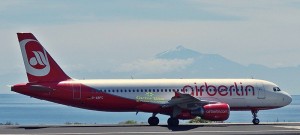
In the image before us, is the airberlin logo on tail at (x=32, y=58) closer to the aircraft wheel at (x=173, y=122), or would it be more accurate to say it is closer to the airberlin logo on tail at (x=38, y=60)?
the airberlin logo on tail at (x=38, y=60)

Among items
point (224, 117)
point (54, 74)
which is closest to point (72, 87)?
point (54, 74)

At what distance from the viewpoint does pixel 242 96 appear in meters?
58.1

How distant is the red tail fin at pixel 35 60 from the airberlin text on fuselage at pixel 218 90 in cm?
1004

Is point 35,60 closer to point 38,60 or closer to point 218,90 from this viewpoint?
point 38,60

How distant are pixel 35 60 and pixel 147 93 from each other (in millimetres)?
8412

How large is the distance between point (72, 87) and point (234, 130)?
1255cm

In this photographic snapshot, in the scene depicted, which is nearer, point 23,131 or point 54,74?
point 23,131

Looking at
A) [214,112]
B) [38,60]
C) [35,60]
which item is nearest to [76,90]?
[38,60]

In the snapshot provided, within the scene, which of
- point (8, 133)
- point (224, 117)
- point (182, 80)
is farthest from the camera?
point (182, 80)

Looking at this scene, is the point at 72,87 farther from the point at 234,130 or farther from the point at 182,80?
the point at 234,130

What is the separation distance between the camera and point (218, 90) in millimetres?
57625

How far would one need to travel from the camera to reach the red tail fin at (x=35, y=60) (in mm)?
54469

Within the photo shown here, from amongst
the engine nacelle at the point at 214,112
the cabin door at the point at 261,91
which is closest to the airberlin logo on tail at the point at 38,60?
the engine nacelle at the point at 214,112

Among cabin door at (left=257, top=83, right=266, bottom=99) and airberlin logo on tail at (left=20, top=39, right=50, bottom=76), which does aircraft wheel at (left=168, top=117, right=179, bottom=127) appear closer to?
cabin door at (left=257, top=83, right=266, bottom=99)
